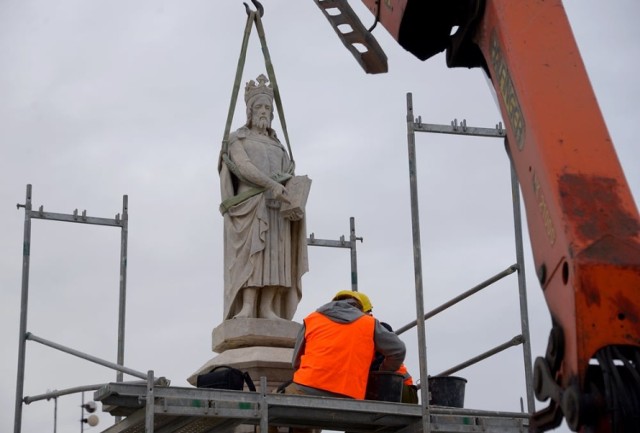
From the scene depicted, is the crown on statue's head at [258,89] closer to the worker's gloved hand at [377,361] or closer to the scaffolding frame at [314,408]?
the scaffolding frame at [314,408]

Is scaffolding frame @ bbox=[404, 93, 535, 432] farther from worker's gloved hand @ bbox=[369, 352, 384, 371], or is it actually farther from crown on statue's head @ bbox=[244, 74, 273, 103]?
crown on statue's head @ bbox=[244, 74, 273, 103]

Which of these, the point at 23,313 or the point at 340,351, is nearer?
the point at 340,351

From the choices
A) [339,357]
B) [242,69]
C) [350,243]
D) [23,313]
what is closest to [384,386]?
[339,357]

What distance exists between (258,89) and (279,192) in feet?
4.46

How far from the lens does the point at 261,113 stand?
12.4 meters

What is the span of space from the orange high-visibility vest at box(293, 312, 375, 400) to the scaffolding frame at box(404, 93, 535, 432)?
0.50 meters

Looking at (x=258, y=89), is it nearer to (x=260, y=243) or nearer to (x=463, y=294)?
(x=260, y=243)

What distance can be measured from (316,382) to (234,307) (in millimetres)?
3148

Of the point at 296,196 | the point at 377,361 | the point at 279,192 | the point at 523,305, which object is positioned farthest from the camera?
the point at 296,196

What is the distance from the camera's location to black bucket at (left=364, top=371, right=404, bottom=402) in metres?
8.98

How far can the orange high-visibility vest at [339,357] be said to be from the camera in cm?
878

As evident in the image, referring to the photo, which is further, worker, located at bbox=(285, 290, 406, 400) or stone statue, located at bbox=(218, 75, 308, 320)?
stone statue, located at bbox=(218, 75, 308, 320)

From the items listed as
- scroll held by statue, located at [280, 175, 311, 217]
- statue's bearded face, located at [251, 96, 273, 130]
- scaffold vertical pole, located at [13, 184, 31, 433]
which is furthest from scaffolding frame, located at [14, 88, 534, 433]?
statue's bearded face, located at [251, 96, 273, 130]

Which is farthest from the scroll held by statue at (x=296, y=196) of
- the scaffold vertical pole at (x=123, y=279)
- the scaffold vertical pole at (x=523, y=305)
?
the scaffold vertical pole at (x=523, y=305)
